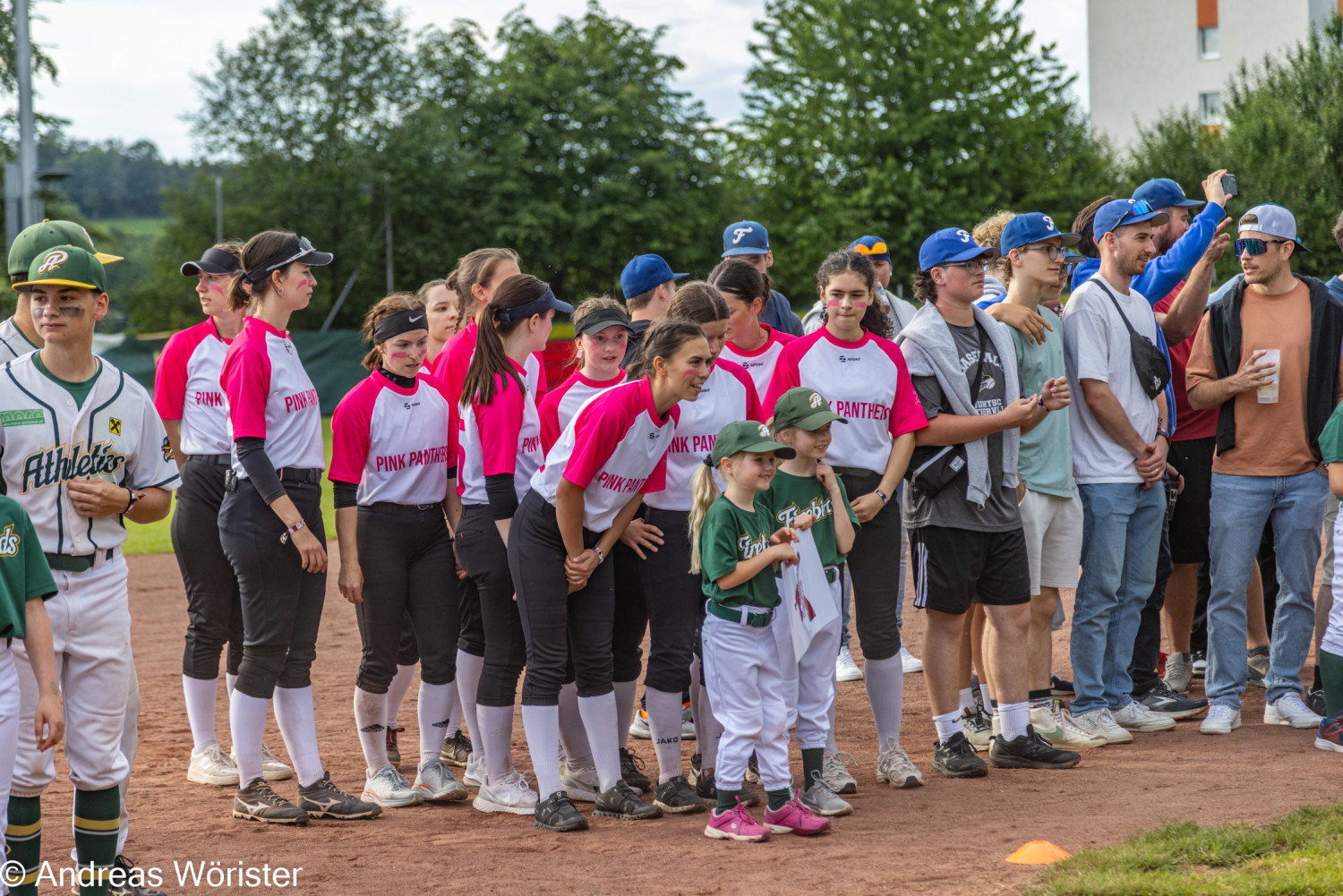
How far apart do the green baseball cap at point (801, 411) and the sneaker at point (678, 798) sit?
1.51 meters

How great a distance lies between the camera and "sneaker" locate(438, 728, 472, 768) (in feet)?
20.2

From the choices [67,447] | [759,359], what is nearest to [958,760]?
[759,359]

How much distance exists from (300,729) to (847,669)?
3684 mm

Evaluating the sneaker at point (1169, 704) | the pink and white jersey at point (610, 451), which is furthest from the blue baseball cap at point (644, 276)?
the sneaker at point (1169, 704)

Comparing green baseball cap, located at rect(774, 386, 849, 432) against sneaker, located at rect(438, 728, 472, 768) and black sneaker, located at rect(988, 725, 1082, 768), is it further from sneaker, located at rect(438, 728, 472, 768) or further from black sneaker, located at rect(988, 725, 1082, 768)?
sneaker, located at rect(438, 728, 472, 768)

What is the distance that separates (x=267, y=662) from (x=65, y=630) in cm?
126

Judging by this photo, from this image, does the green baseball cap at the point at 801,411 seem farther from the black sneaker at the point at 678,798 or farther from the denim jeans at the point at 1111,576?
the denim jeans at the point at 1111,576

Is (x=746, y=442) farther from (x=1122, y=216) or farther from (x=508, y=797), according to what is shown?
(x=1122, y=216)

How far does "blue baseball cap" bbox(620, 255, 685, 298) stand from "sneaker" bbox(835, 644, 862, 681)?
297 centimetres

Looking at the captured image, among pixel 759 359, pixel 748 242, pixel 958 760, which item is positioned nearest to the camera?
pixel 958 760

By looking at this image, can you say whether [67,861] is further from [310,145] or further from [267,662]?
[310,145]

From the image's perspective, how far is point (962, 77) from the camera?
115 feet

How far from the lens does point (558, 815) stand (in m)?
4.89

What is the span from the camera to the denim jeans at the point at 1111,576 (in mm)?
6039
